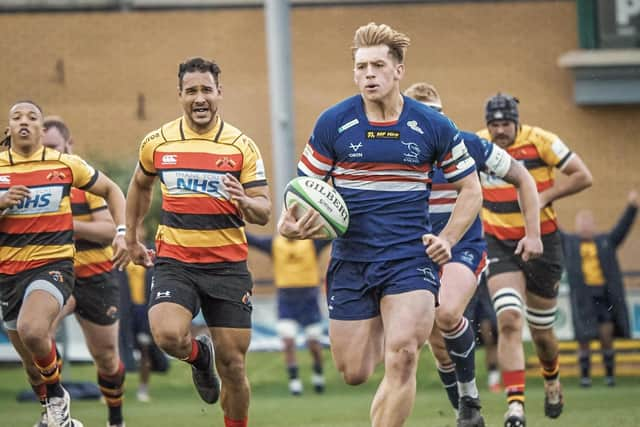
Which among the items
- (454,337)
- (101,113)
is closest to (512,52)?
(101,113)

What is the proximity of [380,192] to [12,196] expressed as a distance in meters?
Answer: 2.73

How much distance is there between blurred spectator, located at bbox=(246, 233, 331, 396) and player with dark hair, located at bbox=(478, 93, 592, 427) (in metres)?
6.00

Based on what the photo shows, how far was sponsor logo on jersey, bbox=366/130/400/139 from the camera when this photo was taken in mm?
7672

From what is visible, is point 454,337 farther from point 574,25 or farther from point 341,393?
point 574,25

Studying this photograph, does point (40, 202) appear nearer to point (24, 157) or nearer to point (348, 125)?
point (24, 157)

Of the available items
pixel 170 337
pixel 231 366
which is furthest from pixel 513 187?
pixel 170 337

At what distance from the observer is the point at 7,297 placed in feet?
30.6

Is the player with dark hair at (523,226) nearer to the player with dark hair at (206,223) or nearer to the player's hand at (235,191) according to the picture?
the player with dark hair at (206,223)

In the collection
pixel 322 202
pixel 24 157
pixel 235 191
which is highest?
pixel 24 157

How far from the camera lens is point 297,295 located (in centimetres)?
1675

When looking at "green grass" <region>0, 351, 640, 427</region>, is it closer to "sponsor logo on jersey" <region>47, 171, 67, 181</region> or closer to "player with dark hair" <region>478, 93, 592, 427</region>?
"player with dark hair" <region>478, 93, 592, 427</region>

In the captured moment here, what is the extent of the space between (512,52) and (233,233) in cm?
1470

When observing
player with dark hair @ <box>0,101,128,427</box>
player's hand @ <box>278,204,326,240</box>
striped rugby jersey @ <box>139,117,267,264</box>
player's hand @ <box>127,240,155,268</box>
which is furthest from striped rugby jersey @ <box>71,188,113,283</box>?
player's hand @ <box>278,204,326,240</box>

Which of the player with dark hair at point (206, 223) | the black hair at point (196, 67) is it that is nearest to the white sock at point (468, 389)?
the player with dark hair at point (206, 223)
